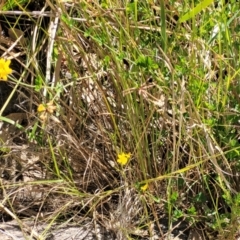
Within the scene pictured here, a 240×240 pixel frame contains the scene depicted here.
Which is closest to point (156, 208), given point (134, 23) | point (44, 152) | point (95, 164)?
point (95, 164)

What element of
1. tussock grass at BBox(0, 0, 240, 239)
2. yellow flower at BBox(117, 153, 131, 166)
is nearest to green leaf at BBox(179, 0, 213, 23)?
tussock grass at BBox(0, 0, 240, 239)

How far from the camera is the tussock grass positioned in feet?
3.79

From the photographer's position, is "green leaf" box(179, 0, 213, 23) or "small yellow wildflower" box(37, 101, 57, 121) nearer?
"green leaf" box(179, 0, 213, 23)

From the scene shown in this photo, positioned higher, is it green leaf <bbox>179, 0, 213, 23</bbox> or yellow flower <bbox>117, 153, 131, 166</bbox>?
green leaf <bbox>179, 0, 213, 23</bbox>

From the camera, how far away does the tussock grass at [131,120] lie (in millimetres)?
1156

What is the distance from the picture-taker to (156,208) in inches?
50.8

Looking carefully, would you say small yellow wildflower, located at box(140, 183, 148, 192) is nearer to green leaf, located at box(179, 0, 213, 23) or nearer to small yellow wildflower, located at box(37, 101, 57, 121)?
small yellow wildflower, located at box(37, 101, 57, 121)

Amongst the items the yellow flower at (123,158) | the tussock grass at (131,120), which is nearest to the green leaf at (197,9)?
the tussock grass at (131,120)

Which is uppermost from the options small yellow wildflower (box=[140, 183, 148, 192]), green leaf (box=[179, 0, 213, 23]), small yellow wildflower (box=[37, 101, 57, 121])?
green leaf (box=[179, 0, 213, 23])

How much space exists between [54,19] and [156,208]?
1.73 feet

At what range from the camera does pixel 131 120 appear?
120cm

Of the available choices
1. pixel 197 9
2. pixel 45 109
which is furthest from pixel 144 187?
pixel 197 9

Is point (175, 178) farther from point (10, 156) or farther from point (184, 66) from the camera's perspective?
point (10, 156)

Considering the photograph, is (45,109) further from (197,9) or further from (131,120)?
(197,9)
